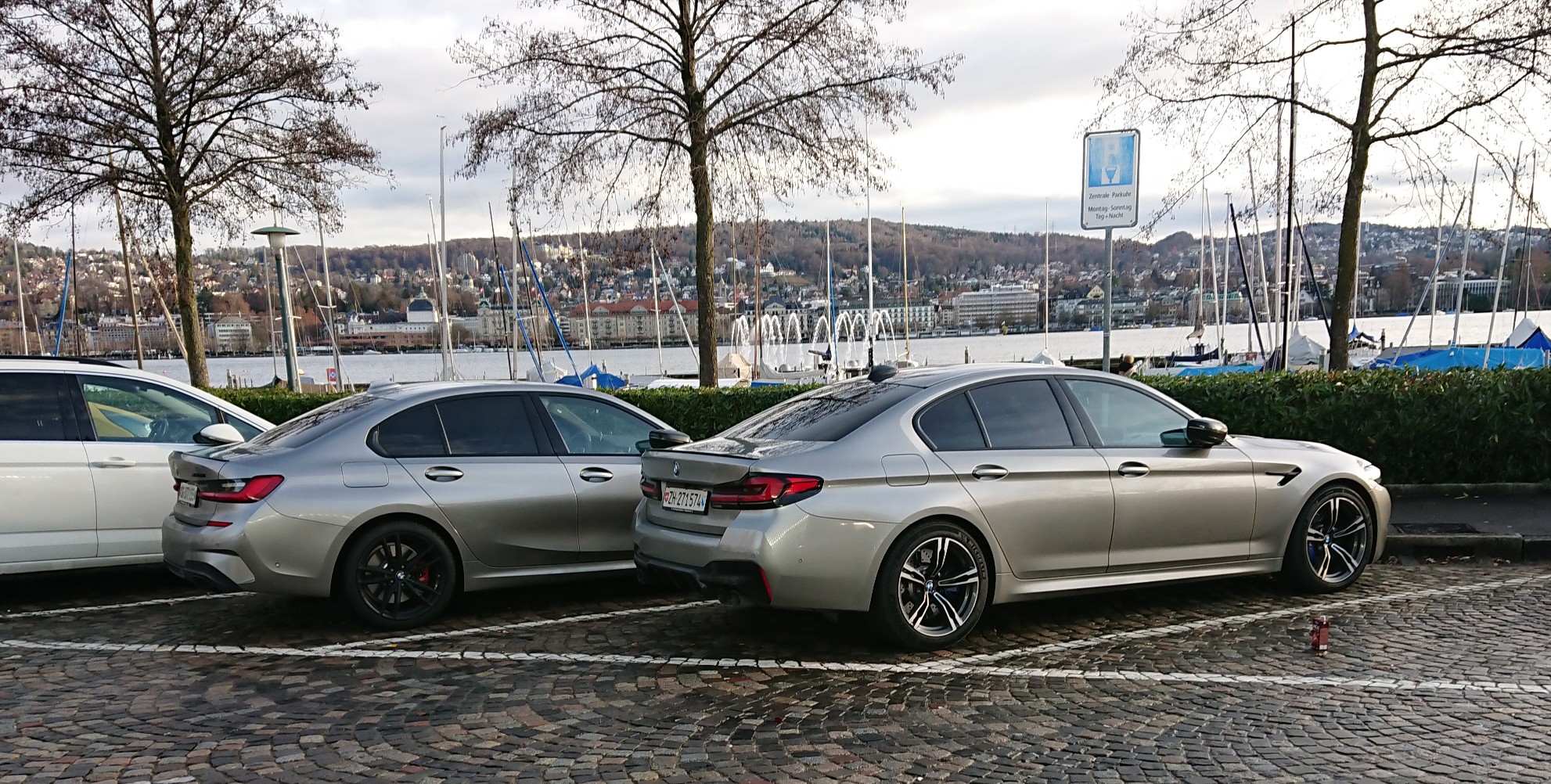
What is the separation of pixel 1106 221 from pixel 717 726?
7586 mm

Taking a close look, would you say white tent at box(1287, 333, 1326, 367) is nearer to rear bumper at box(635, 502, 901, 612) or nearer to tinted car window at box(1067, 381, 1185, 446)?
tinted car window at box(1067, 381, 1185, 446)

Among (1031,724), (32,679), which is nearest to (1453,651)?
(1031,724)

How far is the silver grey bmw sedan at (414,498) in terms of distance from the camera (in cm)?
668

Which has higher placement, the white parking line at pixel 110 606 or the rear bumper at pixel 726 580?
the rear bumper at pixel 726 580

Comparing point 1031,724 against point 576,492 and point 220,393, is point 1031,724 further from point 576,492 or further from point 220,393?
point 220,393

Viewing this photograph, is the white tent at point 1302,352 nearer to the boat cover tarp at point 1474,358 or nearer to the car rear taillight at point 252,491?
the boat cover tarp at point 1474,358

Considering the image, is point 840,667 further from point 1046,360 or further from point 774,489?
point 1046,360

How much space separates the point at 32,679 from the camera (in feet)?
19.7

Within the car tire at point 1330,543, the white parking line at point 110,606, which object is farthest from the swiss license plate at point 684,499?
the car tire at point 1330,543

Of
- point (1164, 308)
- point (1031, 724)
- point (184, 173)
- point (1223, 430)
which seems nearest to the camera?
point (1031, 724)

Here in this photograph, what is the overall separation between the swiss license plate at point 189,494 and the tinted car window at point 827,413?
316 cm

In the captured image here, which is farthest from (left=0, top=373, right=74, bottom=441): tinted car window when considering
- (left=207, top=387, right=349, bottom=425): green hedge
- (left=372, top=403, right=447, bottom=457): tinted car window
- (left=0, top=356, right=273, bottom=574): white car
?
(left=207, top=387, right=349, bottom=425): green hedge

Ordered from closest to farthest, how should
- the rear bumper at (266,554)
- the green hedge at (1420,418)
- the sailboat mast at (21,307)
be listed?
the rear bumper at (266,554) < the green hedge at (1420,418) < the sailboat mast at (21,307)

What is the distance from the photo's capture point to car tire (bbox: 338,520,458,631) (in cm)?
685
